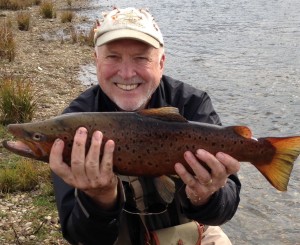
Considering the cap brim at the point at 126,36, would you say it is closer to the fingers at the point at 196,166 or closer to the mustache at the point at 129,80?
the mustache at the point at 129,80

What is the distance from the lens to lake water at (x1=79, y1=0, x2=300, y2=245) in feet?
22.6

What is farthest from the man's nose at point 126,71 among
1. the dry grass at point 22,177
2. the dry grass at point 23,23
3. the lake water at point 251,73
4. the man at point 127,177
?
the dry grass at point 23,23

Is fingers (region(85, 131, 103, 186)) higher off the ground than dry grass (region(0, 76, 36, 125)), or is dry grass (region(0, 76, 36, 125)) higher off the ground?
fingers (region(85, 131, 103, 186))

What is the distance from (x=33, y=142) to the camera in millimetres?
3195

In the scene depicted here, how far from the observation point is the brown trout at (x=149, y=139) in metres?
3.20

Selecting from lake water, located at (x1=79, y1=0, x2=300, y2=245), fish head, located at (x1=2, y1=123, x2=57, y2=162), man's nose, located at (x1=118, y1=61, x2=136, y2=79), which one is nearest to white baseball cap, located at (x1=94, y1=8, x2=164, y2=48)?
man's nose, located at (x1=118, y1=61, x2=136, y2=79)

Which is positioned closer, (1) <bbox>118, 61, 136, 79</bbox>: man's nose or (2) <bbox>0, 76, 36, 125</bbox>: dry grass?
(1) <bbox>118, 61, 136, 79</bbox>: man's nose

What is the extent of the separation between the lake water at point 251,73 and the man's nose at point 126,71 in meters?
3.40

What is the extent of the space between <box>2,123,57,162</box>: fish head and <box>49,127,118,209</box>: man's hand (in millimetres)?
82

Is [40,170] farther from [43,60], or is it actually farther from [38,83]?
[43,60]

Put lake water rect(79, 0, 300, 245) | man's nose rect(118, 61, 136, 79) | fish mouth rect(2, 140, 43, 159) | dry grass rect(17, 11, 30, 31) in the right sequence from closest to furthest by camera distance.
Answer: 1. fish mouth rect(2, 140, 43, 159)
2. man's nose rect(118, 61, 136, 79)
3. lake water rect(79, 0, 300, 245)
4. dry grass rect(17, 11, 30, 31)

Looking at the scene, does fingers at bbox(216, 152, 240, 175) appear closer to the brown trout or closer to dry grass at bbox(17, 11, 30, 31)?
the brown trout

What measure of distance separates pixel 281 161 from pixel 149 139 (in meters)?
0.91

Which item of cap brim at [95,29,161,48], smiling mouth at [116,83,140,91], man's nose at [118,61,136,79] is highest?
cap brim at [95,29,161,48]
